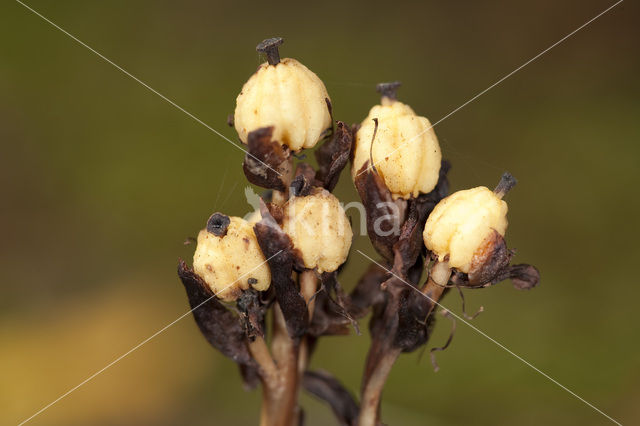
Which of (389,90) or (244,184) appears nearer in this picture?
(389,90)

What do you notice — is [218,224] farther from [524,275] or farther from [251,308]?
[524,275]

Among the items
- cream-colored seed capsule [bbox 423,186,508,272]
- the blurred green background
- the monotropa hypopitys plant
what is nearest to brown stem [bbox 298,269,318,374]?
the monotropa hypopitys plant

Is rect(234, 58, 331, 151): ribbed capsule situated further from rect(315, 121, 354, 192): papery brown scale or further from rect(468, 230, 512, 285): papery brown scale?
rect(468, 230, 512, 285): papery brown scale

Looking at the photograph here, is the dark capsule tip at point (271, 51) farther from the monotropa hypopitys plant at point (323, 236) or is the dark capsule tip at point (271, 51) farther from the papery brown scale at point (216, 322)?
the papery brown scale at point (216, 322)

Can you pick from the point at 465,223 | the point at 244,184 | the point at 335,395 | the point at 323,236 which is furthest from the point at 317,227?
the point at 244,184

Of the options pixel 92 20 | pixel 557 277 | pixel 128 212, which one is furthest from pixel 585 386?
pixel 92 20

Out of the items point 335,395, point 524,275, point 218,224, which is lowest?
point 335,395
